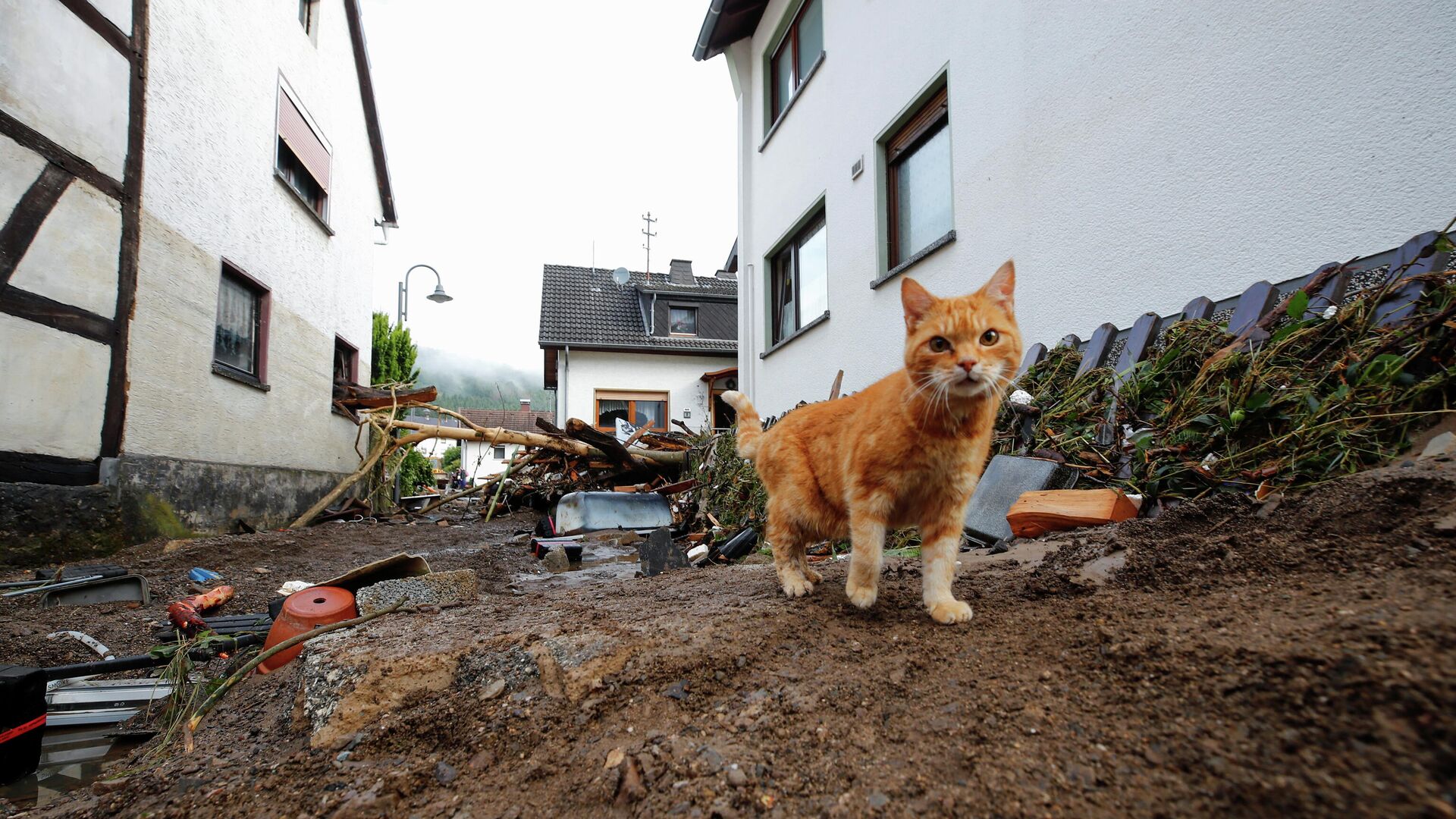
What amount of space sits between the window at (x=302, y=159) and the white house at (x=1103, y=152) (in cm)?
685

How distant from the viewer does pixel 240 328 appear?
7.12 m

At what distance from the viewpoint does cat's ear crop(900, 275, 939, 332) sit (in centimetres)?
212

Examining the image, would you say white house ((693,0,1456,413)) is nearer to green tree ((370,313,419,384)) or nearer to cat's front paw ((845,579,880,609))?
cat's front paw ((845,579,880,609))

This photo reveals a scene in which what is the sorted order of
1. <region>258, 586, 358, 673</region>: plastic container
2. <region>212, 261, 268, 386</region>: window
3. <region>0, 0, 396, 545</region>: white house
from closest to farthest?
1. <region>258, 586, 358, 673</region>: plastic container
2. <region>0, 0, 396, 545</region>: white house
3. <region>212, 261, 268, 386</region>: window

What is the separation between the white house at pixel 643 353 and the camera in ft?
57.6

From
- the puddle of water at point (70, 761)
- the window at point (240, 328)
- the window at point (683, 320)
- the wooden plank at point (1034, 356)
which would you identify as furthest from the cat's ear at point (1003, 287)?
the window at point (683, 320)

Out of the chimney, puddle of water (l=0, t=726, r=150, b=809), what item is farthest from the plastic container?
the chimney

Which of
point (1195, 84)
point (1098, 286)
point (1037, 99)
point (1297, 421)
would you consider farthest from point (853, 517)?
point (1037, 99)

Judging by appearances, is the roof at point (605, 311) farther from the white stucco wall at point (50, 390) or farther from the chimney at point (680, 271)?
the white stucco wall at point (50, 390)

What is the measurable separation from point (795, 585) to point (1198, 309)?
237 cm

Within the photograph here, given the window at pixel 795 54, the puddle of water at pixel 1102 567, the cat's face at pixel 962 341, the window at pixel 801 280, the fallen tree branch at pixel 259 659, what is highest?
the window at pixel 795 54

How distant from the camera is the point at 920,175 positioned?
5570 mm

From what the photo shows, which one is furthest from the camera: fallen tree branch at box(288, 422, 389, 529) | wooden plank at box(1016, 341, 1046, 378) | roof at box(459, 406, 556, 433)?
roof at box(459, 406, 556, 433)

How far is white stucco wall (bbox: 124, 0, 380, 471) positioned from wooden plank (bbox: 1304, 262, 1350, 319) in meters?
7.60
